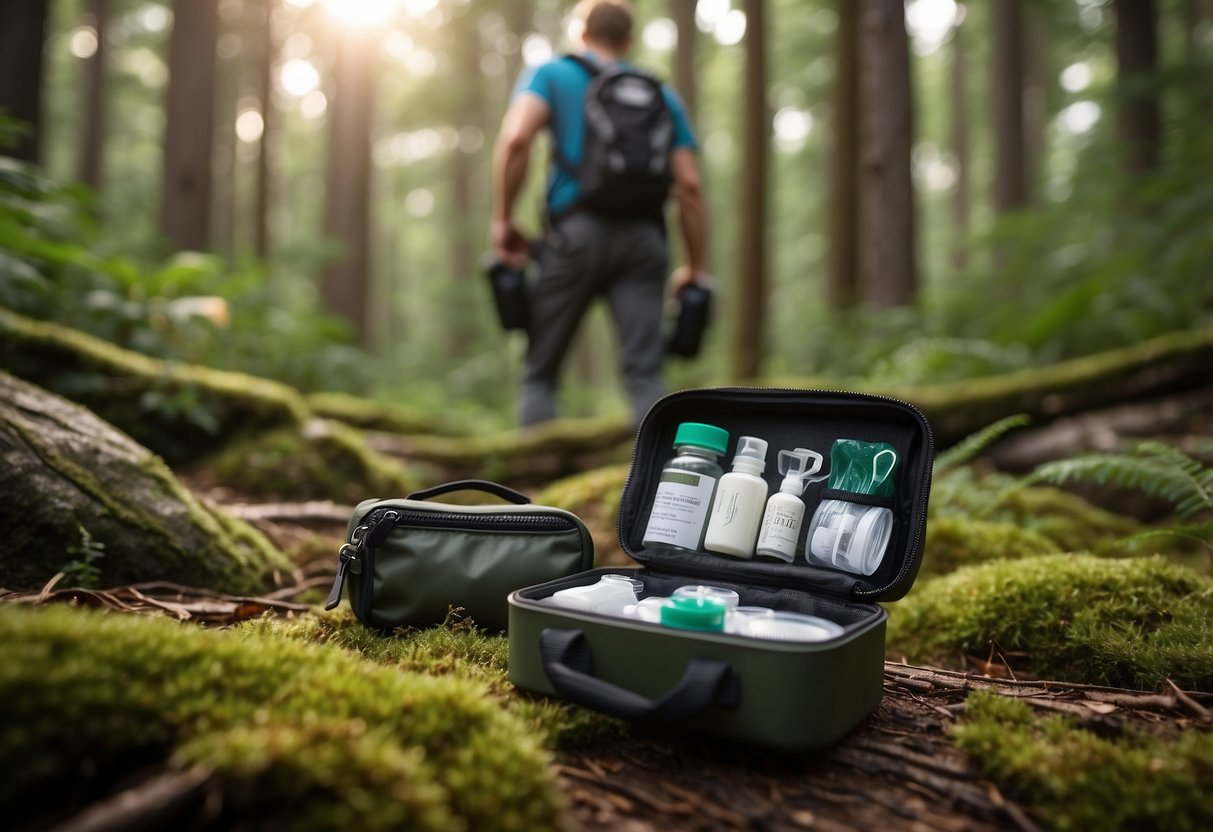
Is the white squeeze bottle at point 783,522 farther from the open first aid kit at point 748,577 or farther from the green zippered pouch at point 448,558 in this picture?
the green zippered pouch at point 448,558

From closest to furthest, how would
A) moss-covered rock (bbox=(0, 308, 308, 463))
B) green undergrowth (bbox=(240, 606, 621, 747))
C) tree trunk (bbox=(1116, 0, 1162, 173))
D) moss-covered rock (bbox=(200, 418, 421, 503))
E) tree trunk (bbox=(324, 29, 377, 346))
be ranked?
1. green undergrowth (bbox=(240, 606, 621, 747))
2. moss-covered rock (bbox=(0, 308, 308, 463))
3. moss-covered rock (bbox=(200, 418, 421, 503))
4. tree trunk (bbox=(1116, 0, 1162, 173))
5. tree trunk (bbox=(324, 29, 377, 346))

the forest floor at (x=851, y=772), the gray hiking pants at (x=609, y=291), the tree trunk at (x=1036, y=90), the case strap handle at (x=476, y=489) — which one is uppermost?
the tree trunk at (x=1036, y=90)

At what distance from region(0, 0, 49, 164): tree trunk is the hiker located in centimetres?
454

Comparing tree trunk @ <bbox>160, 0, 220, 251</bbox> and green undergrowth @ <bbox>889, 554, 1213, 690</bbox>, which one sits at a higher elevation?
tree trunk @ <bbox>160, 0, 220, 251</bbox>

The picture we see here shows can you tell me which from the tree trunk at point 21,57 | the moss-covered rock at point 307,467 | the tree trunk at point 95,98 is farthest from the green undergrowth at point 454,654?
the tree trunk at point 95,98

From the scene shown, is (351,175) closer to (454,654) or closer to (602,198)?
(602,198)

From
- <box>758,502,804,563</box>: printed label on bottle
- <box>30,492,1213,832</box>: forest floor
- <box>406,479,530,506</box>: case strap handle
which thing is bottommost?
<box>30,492,1213,832</box>: forest floor

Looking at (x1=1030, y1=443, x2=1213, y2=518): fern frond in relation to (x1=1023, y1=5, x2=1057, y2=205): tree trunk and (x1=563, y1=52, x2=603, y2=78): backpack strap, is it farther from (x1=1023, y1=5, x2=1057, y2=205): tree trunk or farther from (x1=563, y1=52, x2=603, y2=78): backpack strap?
(x1=1023, y1=5, x2=1057, y2=205): tree trunk

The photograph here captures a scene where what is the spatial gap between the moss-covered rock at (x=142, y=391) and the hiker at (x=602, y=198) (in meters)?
1.85

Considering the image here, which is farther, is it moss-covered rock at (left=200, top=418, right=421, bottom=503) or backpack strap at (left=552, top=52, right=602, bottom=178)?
backpack strap at (left=552, top=52, right=602, bottom=178)

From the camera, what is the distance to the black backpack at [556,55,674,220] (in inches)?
180

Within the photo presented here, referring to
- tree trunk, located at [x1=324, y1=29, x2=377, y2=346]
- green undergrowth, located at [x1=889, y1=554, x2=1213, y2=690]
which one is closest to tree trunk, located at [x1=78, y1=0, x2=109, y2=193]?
tree trunk, located at [x1=324, y1=29, x2=377, y2=346]

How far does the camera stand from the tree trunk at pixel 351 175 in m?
12.9

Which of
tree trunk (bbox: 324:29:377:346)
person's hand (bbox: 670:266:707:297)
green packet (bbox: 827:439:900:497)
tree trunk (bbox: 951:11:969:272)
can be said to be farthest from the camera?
tree trunk (bbox: 951:11:969:272)
